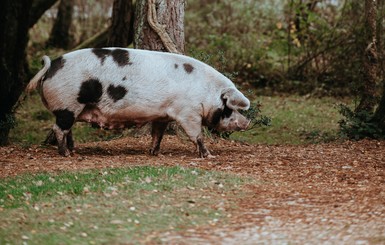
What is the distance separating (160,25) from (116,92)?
2.17 m

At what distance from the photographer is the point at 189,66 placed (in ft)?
36.2

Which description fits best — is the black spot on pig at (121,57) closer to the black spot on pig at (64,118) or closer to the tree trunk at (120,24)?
the black spot on pig at (64,118)

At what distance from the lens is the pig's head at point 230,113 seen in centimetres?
1102

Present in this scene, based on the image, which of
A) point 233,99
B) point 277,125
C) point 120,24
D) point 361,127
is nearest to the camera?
point 233,99

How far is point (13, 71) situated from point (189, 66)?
175 inches

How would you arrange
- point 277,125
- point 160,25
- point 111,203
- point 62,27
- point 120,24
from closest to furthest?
point 111,203 < point 160,25 < point 120,24 < point 277,125 < point 62,27

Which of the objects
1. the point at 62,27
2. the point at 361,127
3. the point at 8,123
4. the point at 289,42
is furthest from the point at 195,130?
the point at 62,27

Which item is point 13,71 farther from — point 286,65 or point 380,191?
point 286,65

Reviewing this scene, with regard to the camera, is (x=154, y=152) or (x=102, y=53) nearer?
(x=102, y=53)

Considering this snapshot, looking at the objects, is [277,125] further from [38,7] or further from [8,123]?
[8,123]

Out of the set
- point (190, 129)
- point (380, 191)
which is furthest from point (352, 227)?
point (190, 129)

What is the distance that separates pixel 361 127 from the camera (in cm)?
1393

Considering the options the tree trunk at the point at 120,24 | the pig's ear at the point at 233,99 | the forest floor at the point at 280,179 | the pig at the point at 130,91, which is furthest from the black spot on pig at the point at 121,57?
the tree trunk at the point at 120,24

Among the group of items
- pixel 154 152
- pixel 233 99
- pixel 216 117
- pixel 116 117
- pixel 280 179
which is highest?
pixel 233 99
